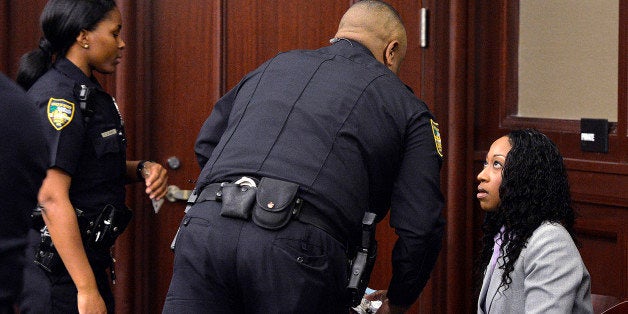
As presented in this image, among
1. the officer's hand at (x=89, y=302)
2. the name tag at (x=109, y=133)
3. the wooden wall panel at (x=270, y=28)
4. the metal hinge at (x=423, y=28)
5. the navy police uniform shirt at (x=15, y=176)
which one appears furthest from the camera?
the wooden wall panel at (x=270, y=28)

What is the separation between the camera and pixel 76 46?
2887 millimetres

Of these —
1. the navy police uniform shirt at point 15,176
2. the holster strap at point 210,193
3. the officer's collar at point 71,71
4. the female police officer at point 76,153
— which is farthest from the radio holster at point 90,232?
the navy police uniform shirt at point 15,176

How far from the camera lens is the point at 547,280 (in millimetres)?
2330

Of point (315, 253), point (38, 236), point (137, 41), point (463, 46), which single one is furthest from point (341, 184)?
point (137, 41)

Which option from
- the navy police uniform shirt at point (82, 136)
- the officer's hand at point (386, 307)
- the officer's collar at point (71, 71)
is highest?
the officer's collar at point (71, 71)

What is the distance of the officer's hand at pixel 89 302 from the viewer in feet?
8.82

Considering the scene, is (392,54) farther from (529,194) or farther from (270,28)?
(270,28)

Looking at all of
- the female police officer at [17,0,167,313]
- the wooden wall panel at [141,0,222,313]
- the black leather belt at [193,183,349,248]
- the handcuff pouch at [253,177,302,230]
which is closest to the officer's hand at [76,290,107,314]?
the female police officer at [17,0,167,313]

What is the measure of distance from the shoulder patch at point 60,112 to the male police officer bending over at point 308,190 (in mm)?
431

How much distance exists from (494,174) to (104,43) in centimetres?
122

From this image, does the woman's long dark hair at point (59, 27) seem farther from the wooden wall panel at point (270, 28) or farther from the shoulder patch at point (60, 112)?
the wooden wall panel at point (270, 28)

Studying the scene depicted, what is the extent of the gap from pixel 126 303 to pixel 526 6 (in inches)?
79.7

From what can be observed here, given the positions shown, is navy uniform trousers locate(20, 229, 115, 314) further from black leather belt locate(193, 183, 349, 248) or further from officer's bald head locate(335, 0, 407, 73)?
officer's bald head locate(335, 0, 407, 73)

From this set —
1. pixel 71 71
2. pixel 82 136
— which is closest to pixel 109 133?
pixel 82 136
